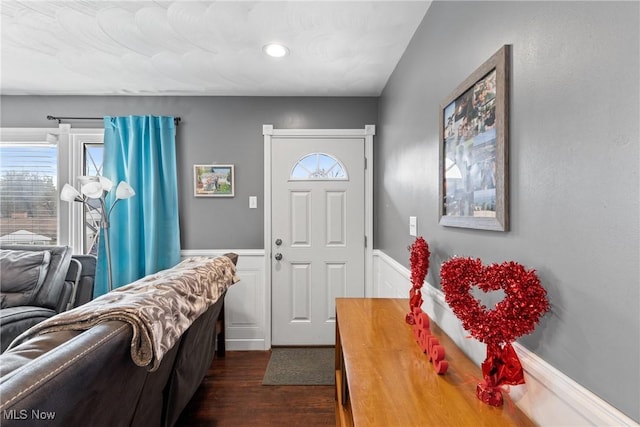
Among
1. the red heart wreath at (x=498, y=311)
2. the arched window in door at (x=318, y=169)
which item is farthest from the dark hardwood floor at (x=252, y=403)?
the arched window in door at (x=318, y=169)

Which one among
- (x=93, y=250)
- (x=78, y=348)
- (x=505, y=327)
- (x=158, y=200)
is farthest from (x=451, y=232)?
(x=93, y=250)

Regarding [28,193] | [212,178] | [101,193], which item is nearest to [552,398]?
[212,178]

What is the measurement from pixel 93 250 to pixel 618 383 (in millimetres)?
3508

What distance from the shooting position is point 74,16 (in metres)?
1.61

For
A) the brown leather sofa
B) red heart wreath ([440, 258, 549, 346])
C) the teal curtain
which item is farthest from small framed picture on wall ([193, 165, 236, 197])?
red heart wreath ([440, 258, 549, 346])

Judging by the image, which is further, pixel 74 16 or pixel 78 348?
pixel 74 16

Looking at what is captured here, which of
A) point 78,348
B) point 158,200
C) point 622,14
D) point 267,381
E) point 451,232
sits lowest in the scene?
point 267,381

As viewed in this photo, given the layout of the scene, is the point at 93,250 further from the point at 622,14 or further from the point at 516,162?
the point at 622,14

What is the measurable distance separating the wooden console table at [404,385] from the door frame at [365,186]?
143 cm

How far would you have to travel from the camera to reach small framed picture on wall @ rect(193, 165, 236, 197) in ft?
8.88

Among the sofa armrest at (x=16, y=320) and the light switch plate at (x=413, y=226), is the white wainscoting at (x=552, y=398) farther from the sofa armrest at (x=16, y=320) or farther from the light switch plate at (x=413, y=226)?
the sofa armrest at (x=16, y=320)

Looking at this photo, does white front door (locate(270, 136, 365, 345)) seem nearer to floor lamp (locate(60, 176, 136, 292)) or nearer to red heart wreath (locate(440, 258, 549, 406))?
floor lamp (locate(60, 176, 136, 292))

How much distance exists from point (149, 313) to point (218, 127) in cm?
212

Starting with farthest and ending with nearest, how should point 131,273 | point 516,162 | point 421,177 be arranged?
point 131,273
point 421,177
point 516,162
